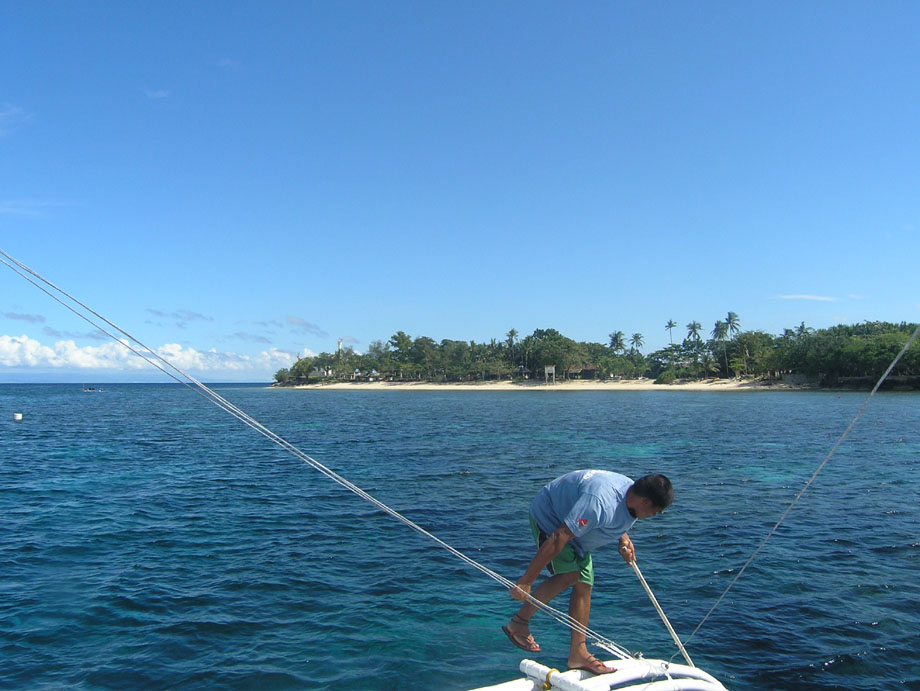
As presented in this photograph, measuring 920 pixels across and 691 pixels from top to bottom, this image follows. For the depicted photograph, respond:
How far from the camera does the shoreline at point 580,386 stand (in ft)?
390

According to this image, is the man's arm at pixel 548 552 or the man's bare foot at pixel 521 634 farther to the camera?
the man's bare foot at pixel 521 634

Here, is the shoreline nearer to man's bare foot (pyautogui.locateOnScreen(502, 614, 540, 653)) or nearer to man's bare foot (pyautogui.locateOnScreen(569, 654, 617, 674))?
man's bare foot (pyautogui.locateOnScreen(502, 614, 540, 653))

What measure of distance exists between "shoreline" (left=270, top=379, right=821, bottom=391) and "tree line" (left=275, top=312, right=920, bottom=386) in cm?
265

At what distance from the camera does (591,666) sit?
562cm

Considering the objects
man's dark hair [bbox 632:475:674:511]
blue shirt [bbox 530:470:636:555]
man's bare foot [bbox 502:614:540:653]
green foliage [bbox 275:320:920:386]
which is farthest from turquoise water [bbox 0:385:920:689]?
green foliage [bbox 275:320:920:386]

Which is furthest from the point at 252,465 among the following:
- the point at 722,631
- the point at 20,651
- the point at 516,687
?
the point at 516,687

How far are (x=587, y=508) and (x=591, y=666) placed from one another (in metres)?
1.44

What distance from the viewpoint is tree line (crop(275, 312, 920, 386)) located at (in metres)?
104

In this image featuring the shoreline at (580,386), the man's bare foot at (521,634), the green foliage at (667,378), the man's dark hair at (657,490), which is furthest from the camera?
the green foliage at (667,378)

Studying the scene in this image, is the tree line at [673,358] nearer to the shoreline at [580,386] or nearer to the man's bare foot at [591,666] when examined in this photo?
the shoreline at [580,386]

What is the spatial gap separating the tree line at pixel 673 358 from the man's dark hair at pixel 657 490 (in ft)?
340

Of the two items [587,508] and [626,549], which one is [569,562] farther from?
[587,508]

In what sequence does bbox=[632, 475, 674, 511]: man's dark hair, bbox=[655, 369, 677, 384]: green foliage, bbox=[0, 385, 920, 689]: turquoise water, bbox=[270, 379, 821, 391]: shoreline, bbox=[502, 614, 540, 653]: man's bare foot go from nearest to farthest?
1. bbox=[632, 475, 674, 511]: man's dark hair
2. bbox=[502, 614, 540, 653]: man's bare foot
3. bbox=[0, 385, 920, 689]: turquoise water
4. bbox=[270, 379, 821, 391]: shoreline
5. bbox=[655, 369, 677, 384]: green foliage

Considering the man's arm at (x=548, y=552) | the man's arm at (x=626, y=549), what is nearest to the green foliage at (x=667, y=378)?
the man's arm at (x=626, y=549)
